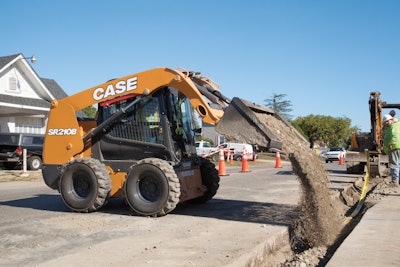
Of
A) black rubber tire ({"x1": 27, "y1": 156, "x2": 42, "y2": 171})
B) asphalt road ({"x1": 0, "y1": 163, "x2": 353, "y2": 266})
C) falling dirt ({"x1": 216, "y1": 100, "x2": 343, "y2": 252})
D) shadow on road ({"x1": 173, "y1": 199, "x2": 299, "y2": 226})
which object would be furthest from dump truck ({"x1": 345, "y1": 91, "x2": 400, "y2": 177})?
black rubber tire ({"x1": 27, "y1": 156, "x2": 42, "y2": 171})

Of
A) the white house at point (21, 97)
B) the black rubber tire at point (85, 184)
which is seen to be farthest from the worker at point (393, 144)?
the white house at point (21, 97)

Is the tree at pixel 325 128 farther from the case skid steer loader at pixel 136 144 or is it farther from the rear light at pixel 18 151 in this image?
the case skid steer loader at pixel 136 144

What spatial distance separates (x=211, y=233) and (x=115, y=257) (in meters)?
1.71

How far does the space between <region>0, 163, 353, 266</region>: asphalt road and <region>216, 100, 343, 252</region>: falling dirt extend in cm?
33

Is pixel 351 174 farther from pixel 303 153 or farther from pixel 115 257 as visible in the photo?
pixel 115 257

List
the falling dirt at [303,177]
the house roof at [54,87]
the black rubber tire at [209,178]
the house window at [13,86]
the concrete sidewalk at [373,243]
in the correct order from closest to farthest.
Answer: the concrete sidewalk at [373,243], the falling dirt at [303,177], the black rubber tire at [209,178], the house window at [13,86], the house roof at [54,87]

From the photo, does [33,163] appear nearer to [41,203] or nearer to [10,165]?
[10,165]

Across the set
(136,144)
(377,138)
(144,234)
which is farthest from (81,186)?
(377,138)

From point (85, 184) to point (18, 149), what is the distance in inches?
540

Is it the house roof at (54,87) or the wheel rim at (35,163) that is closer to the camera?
the wheel rim at (35,163)

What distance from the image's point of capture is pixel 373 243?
16.9ft

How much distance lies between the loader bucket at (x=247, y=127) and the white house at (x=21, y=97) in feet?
63.4

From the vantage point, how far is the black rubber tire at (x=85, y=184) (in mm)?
7781

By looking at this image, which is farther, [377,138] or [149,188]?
[377,138]
